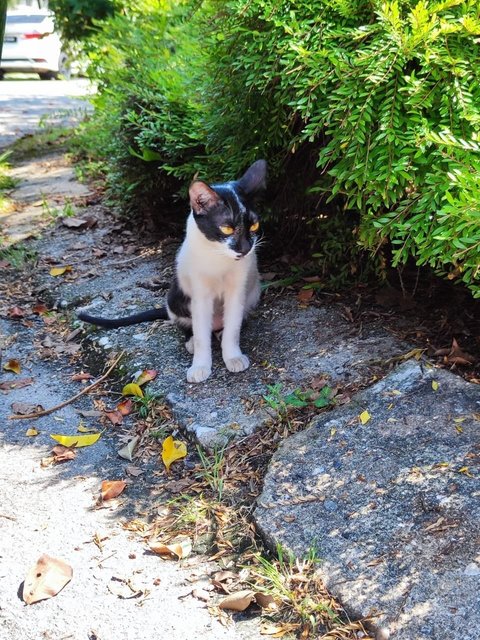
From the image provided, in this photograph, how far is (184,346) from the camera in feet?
12.3

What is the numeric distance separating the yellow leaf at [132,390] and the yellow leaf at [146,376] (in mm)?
36

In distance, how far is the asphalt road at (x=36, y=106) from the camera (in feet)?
27.9

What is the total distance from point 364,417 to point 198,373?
903 millimetres

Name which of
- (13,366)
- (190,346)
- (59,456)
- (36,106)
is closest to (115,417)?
(59,456)

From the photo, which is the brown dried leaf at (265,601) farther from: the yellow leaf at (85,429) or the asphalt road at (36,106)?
the asphalt road at (36,106)

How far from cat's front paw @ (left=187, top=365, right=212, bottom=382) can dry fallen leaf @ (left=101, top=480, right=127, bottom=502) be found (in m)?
0.68

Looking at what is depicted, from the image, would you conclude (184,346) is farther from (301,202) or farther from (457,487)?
(457,487)

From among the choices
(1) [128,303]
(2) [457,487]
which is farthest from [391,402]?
(1) [128,303]

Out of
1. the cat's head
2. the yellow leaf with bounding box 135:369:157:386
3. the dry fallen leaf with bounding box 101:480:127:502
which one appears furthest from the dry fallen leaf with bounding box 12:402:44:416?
the cat's head

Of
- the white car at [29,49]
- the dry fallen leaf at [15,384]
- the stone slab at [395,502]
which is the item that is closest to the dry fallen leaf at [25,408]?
the dry fallen leaf at [15,384]

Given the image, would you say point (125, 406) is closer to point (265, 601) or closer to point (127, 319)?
point (127, 319)

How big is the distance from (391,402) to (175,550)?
1086 millimetres

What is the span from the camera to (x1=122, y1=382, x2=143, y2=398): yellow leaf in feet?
11.1

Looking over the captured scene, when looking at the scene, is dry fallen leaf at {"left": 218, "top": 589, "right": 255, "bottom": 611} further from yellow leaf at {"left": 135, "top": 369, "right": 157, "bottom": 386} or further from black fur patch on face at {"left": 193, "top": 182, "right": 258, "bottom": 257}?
black fur patch on face at {"left": 193, "top": 182, "right": 258, "bottom": 257}
